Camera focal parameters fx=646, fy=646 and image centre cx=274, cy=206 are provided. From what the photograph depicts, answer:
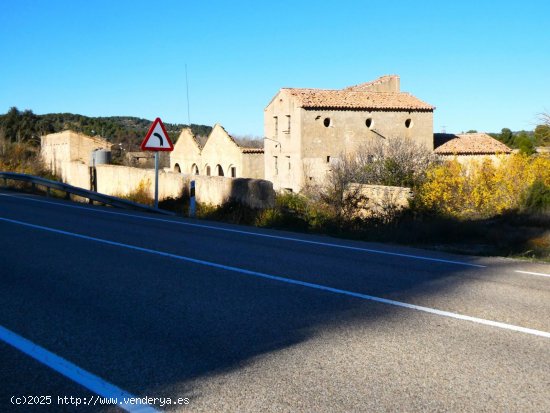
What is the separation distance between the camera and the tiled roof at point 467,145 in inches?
1805

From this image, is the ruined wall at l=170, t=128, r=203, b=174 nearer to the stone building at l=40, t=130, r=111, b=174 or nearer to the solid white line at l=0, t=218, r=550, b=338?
the stone building at l=40, t=130, r=111, b=174

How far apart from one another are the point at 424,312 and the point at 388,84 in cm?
4543

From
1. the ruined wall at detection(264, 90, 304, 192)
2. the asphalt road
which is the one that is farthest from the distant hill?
the asphalt road

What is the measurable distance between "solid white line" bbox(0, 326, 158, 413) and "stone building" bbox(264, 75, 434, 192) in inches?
1441

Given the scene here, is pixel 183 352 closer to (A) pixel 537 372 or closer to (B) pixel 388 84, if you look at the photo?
(A) pixel 537 372

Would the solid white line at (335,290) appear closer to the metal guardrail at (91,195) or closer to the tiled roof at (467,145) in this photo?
the metal guardrail at (91,195)

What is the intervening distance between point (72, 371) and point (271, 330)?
72.5 inches

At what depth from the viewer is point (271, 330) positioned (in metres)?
5.86

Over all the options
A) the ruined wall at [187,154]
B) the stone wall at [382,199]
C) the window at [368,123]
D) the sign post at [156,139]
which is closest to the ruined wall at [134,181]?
the sign post at [156,139]

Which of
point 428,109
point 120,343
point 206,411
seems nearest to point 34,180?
point 120,343

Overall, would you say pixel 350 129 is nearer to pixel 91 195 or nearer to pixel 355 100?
pixel 355 100

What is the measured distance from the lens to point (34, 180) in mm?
25188

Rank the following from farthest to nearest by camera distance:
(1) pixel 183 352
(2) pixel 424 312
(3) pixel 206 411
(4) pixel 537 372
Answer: (2) pixel 424 312 < (1) pixel 183 352 < (4) pixel 537 372 < (3) pixel 206 411

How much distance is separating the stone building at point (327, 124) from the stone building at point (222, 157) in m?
2.00
